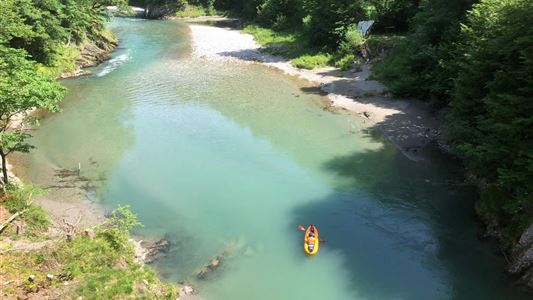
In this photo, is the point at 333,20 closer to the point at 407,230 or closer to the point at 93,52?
the point at 93,52

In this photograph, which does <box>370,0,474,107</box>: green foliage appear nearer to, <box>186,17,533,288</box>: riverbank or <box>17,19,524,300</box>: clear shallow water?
<box>186,17,533,288</box>: riverbank

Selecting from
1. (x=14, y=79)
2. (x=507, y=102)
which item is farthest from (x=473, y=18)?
(x=14, y=79)

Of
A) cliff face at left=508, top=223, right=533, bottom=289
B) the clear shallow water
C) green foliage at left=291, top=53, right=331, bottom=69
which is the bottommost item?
the clear shallow water

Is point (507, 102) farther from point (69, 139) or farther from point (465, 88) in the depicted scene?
point (69, 139)

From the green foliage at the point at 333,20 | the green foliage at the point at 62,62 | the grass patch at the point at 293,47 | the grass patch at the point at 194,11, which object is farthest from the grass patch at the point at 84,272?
the grass patch at the point at 194,11

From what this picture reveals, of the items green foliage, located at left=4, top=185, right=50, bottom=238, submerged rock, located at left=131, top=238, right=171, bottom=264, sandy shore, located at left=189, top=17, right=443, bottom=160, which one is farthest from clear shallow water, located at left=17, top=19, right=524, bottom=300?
green foliage, located at left=4, top=185, right=50, bottom=238

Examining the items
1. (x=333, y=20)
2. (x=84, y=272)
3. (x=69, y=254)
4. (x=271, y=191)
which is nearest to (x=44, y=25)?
(x=271, y=191)
